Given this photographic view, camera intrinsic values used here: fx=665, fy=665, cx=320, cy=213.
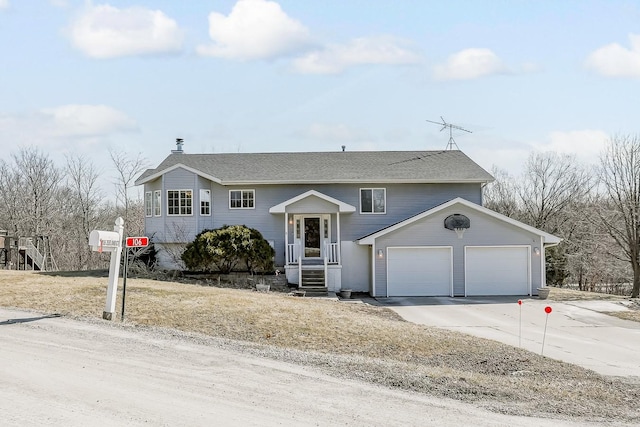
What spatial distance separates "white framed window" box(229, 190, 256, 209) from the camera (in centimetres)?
2958

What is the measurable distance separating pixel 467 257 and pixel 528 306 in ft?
12.6

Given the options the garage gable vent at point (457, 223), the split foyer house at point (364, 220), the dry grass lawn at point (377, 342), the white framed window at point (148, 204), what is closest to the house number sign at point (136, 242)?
the dry grass lawn at point (377, 342)

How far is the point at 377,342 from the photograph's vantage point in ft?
48.1

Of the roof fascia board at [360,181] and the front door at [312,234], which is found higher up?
the roof fascia board at [360,181]

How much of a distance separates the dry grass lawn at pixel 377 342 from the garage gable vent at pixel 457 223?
689cm

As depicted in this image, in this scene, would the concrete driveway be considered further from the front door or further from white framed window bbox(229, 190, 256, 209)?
white framed window bbox(229, 190, 256, 209)

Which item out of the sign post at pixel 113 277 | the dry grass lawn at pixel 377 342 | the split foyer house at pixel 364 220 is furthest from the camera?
the split foyer house at pixel 364 220

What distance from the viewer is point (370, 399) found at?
372 inches

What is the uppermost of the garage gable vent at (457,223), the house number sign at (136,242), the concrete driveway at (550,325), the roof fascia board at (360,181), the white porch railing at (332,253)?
the roof fascia board at (360,181)

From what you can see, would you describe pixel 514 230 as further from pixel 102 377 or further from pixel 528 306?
pixel 102 377

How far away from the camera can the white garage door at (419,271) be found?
2727 centimetres

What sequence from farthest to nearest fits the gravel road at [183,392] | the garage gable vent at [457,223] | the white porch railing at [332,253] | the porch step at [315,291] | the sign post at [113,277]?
1. the white porch railing at [332,253]
2. the garage gable vent at [457,223]
3. the porch step at [315,291]
4. the sign post at [113,277]
5. the gravel road at [183,392]

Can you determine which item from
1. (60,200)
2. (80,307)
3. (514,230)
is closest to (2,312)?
(80,307)

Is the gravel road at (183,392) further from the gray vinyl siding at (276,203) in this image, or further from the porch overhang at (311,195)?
the gray vinyl siding at (276,203)
